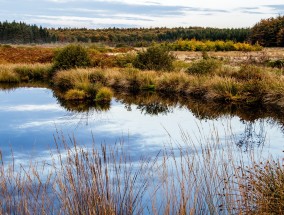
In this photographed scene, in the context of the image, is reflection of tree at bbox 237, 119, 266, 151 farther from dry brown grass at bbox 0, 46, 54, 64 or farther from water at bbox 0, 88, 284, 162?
dry brown grass at bbox 0, 46, 54, 64

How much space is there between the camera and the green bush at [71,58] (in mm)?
24078

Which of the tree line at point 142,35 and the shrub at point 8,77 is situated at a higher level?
the tree line at point 142,35

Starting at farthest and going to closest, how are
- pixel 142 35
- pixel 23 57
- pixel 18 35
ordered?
pixel 142 35
pixel 18 35
pixel 23 57

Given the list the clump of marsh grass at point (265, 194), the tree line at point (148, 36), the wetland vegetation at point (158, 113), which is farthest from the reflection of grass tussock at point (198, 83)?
the tree line at point (148, 36)

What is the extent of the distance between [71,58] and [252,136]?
15.9m

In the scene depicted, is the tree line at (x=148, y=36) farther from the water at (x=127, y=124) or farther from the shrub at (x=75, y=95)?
the water at (x=127, y=124)

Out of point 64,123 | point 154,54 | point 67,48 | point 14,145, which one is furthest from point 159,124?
point 67,48

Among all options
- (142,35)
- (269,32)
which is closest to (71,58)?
(269,32)

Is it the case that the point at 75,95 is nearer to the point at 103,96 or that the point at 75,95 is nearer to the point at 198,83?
the point at 103,96

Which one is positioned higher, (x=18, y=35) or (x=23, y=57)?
(x=18, y=35)

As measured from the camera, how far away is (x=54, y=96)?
1828 cm

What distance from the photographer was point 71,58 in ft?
80.8

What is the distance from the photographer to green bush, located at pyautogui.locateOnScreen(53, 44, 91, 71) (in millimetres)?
24078

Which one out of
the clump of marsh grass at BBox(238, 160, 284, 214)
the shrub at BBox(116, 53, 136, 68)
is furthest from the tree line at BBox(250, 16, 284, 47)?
the clump of marsh grass at BBox(238, 160, 284, 214)
